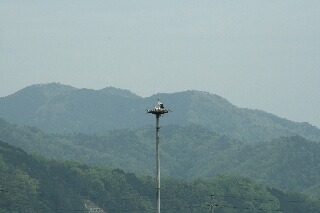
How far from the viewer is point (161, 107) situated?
43031 millimetres
